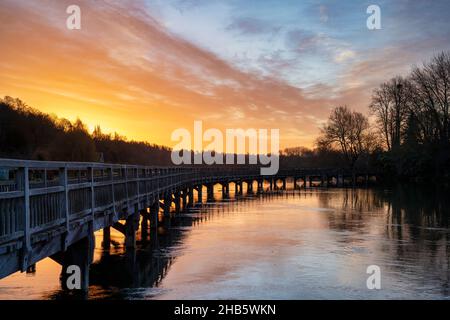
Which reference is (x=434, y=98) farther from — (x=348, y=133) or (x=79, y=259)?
(x=79, y=259)

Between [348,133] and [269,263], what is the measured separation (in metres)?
83.6

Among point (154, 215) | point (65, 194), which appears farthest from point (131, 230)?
point (65, 194)

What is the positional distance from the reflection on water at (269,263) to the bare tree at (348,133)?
6870cm

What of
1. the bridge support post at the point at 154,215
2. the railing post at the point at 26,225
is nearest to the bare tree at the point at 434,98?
the bridge support post at the point at 154,215

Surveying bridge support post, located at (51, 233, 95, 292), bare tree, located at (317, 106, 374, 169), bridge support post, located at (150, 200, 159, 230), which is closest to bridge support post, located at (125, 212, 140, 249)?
bridge support post, located at (150, 200, 159, 230)

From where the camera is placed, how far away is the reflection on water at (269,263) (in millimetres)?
12789

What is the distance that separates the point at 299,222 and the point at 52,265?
52.3 feet

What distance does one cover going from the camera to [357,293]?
41.1 ft

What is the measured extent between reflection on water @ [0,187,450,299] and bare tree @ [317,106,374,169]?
6870 centimetres

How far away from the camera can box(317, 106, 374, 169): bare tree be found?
3780 inches

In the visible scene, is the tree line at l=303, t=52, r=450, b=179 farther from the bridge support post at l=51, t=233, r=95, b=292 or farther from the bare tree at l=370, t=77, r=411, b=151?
the bridge support post at l=51, t=233, r=95, b=292

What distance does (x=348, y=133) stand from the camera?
9619 centimetres
